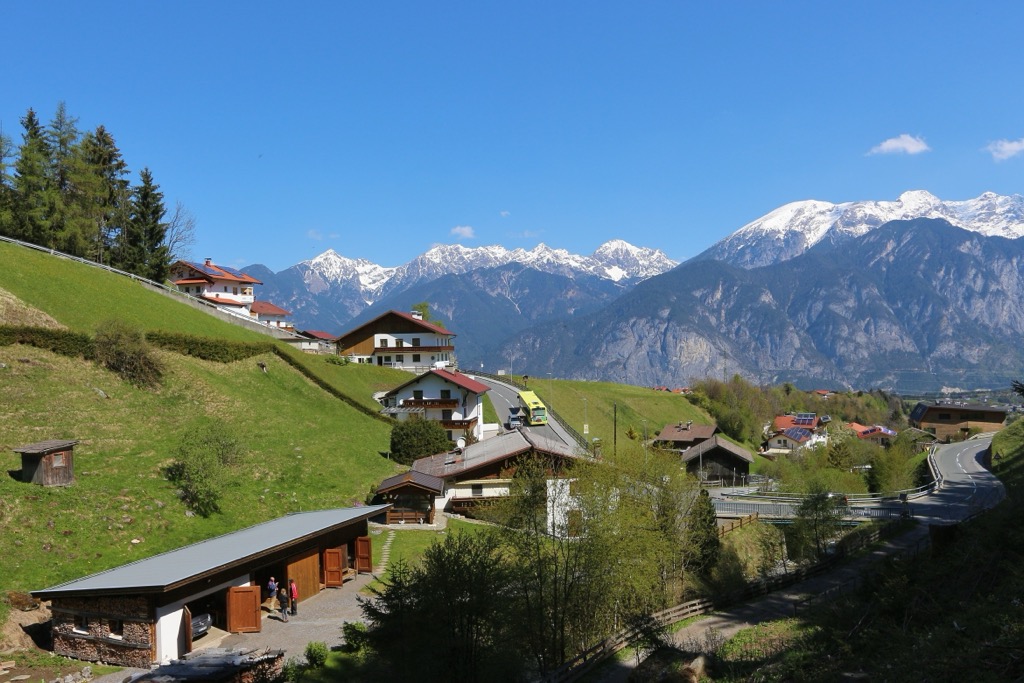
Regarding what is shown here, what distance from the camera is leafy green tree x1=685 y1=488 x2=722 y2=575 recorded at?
39750 mm

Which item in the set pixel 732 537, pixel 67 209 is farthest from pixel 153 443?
pixel 67 209

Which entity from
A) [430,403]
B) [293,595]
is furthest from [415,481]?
[430,403]

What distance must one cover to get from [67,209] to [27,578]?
61.7 metres

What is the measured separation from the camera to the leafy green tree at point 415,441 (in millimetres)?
53156

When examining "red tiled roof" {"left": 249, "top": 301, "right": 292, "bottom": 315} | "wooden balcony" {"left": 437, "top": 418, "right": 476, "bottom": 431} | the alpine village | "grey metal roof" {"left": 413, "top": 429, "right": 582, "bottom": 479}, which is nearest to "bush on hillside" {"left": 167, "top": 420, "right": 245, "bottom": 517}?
the alpine village

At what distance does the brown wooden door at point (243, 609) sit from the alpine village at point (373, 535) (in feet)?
0.27

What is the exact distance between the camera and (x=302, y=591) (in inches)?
1224

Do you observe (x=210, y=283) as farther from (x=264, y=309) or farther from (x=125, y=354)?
(x=125, y=354)

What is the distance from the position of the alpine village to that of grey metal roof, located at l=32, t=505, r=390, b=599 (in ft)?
0.59

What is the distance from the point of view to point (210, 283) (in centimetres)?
10181

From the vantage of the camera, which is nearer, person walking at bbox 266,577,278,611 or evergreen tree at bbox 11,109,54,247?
person walking at bbox 266,577,278,611

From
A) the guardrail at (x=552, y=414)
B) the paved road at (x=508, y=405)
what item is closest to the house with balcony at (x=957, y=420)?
the guardrail at (x=552, y=414)

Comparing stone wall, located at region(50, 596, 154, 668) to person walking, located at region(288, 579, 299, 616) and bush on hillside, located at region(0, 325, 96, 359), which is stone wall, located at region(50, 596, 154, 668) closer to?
person walking, located at region(288, 579, 299, 616)

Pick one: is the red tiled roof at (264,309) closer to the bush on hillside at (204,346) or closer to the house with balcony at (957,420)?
the bush on hillside at (204,346)
